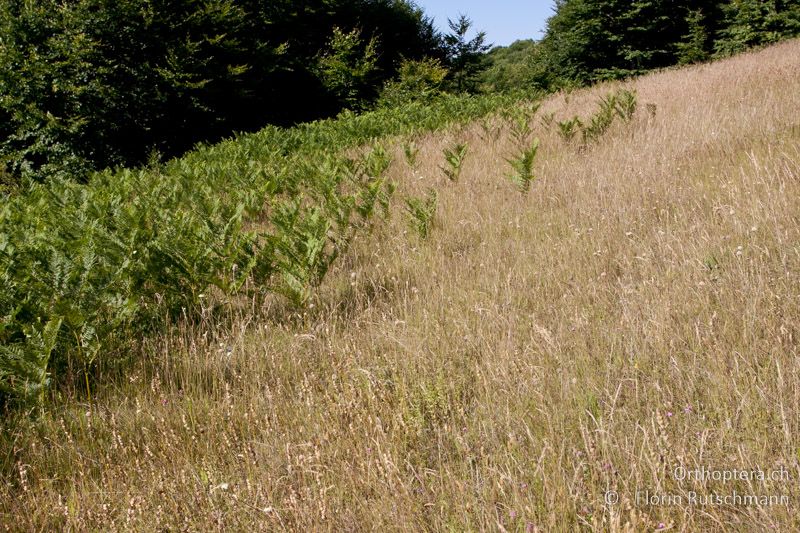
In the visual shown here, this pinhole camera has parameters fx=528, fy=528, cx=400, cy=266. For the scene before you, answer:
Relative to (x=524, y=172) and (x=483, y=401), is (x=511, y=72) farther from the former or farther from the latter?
(x=483, y=401)

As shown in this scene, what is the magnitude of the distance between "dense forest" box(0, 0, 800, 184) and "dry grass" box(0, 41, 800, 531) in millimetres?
12020

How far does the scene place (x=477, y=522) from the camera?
153 cm

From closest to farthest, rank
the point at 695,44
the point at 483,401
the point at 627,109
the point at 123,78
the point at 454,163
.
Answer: the point at 483,401
the point at 454,163
the point at 627,109
the point at 123,78
the point at 695,44

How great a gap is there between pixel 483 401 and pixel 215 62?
21335mm

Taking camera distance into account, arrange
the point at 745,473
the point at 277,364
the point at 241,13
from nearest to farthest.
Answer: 1. the point at 745,473
2. the point at 277,364
3. the point at 241,13

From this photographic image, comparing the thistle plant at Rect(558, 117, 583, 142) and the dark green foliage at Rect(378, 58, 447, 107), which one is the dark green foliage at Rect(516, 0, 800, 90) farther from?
the thistle plant at Rect(558, 117, 583, 142)

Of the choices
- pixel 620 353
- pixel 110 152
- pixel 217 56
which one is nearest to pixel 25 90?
pixel 110 152

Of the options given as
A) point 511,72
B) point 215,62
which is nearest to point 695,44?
point 215,62

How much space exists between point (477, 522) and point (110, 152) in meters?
20.3

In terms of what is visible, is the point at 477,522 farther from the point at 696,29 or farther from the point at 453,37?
the point at 453,37

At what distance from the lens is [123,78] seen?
59.4 ft

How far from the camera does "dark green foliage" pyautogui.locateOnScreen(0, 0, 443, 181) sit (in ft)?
55.8

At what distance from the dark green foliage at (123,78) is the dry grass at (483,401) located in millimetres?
15175

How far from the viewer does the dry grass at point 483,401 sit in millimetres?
1568
